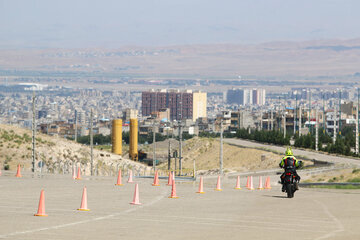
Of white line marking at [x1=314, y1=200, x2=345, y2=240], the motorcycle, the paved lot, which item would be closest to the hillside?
the motorcycle

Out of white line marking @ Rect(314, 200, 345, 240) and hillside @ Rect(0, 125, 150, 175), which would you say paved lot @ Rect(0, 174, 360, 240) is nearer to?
white line marking @ Rect(314, 200, 345, 240)

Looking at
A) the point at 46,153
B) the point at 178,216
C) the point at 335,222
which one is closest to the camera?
the point at 335,222

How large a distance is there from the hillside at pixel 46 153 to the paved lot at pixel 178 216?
4706 centimetres

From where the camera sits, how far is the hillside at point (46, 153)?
8031cm

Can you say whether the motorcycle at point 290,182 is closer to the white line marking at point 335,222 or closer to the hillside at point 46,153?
the white line marking at point 335,222

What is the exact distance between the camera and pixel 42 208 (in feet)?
62.3

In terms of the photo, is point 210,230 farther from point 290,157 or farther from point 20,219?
point 290,157

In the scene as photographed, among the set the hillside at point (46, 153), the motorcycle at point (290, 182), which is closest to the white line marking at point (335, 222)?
the motorcycle at point (290, 182)

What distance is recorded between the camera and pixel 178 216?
20.4 meters

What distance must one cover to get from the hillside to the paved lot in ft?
154

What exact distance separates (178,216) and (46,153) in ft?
229

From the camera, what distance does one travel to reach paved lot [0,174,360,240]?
640 inches

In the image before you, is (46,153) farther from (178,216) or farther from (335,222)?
(335,222)

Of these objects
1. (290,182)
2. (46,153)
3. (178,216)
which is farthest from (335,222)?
(46,153)
